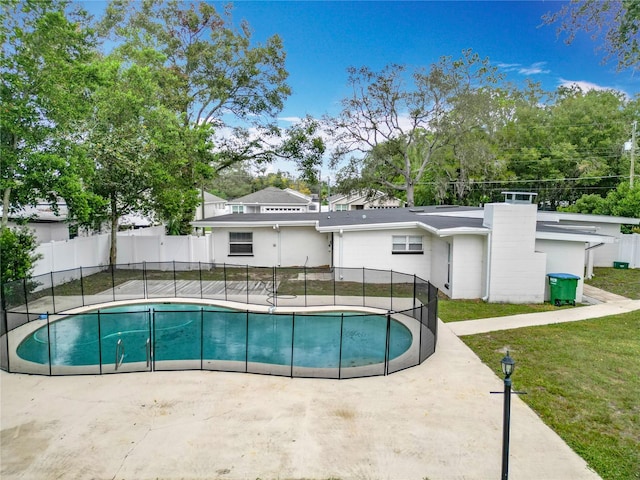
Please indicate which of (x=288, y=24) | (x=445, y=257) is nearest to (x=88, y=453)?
(x=445, y=257)

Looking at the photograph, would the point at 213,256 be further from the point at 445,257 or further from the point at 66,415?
the point at 66,415

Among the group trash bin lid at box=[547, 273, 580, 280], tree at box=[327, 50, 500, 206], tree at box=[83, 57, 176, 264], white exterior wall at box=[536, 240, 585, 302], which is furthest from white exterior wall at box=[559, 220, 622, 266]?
tree at box=[83, 57, 176, 264]

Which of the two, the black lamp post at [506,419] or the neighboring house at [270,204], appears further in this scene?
the neighboring house at [270,204]

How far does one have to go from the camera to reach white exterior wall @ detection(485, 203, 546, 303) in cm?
1247

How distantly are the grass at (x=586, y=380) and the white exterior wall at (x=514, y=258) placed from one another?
2176 millimetres

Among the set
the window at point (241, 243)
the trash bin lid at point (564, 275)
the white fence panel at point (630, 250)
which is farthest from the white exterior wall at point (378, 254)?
the white fence panel at point (630, 250)

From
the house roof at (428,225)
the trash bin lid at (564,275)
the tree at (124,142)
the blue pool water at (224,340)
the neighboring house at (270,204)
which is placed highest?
the tree at (124,142)

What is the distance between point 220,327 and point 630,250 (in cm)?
1913

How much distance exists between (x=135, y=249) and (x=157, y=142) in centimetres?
539

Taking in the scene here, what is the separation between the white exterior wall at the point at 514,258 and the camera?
12.5 meters

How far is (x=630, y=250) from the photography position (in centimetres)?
1888

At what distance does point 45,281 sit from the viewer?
13.1 m

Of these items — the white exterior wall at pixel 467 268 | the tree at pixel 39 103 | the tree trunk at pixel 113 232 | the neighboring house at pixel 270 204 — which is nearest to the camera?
the tree at pixel 39 103

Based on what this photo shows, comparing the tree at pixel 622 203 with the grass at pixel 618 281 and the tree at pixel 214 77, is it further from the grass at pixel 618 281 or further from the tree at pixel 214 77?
the tree at pixel 214 77
